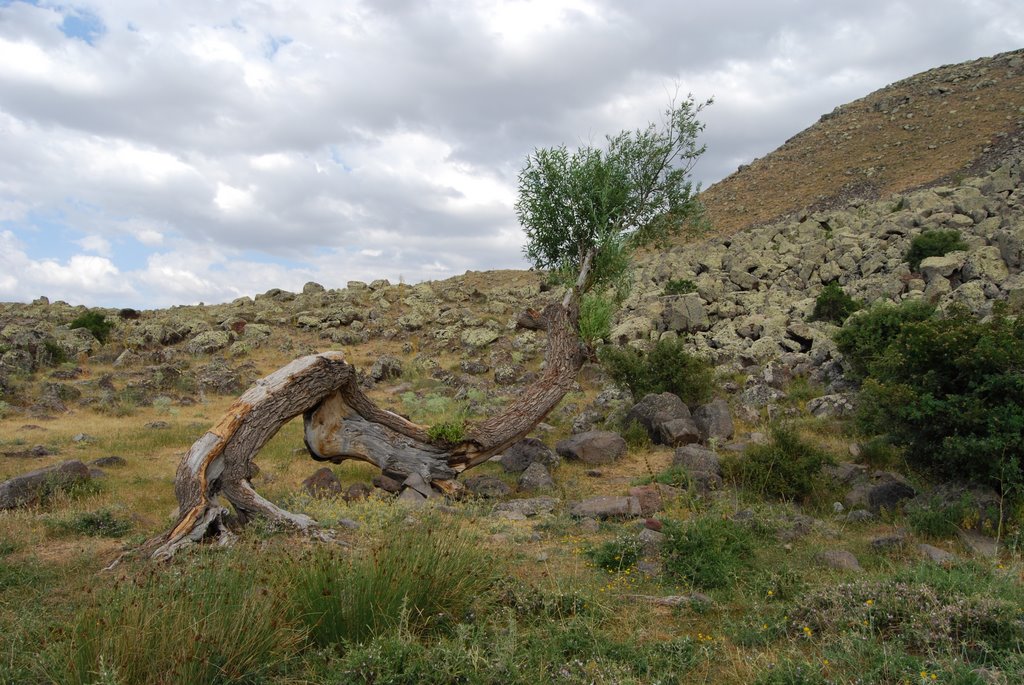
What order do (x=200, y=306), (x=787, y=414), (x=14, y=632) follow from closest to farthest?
(x=14, y=632), (x=787, y=414), (x=200, y=306)

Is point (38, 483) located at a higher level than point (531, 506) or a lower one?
higher

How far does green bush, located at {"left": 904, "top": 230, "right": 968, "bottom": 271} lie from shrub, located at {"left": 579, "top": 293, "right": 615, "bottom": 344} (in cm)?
1295

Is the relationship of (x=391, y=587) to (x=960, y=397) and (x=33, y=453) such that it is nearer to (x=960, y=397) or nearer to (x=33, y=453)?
(x=960, y=397)

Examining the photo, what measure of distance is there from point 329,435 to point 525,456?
3.88m

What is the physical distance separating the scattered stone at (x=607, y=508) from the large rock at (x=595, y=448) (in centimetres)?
344

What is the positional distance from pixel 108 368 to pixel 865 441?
2518cm

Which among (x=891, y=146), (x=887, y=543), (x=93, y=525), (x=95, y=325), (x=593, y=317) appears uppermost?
(x=891, y=146)

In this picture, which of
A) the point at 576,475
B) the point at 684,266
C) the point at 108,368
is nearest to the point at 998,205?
the point at 684,266

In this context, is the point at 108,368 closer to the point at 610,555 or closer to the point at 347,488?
the point at 347,488

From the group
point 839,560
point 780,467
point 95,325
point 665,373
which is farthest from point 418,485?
point 95,325

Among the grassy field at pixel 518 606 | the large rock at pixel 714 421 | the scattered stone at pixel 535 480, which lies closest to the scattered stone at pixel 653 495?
the grassy field at pixel 518 606

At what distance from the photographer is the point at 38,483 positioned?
1039 centimetres

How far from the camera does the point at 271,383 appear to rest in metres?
9.49

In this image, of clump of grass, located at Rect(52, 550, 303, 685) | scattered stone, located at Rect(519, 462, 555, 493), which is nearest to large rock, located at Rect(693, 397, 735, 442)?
scattered stone, located at Rect(519, 462, 555, 493)
